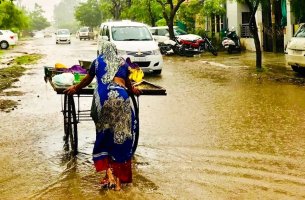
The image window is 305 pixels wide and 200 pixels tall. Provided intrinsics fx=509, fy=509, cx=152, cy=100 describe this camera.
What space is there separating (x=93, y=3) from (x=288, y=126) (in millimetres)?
70342

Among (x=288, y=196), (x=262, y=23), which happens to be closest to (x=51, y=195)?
(x=288, y=196)

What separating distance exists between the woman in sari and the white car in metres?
11.0

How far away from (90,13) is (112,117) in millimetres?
73364

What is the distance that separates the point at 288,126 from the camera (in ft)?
28.3

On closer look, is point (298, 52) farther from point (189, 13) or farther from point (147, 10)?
point (147, 10)

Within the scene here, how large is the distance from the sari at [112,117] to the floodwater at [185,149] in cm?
34

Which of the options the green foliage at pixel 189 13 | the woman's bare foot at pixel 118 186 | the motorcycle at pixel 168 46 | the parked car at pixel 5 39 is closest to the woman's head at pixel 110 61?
the woman's bare foot at pixel 118 186

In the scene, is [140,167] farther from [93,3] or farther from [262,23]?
[93,3]

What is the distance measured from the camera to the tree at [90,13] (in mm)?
76438

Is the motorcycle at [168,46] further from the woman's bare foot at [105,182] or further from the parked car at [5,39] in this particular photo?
the woman's bare foot at [105,182]

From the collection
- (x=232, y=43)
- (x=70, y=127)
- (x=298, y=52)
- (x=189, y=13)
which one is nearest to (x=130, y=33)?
(x=298, y=52)

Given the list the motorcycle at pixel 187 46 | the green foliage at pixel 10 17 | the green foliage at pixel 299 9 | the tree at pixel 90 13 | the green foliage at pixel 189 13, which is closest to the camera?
the green foliage at pixel 299 9

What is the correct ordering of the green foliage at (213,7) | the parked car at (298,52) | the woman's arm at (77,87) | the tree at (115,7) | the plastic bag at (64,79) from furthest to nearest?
the tree at (115,7) < the green foliage at (213,7) < the parked car at (298,52) < the plastic bag at (64,79) < the woman's arm at (77,87)

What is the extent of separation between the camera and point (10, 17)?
165 feet
